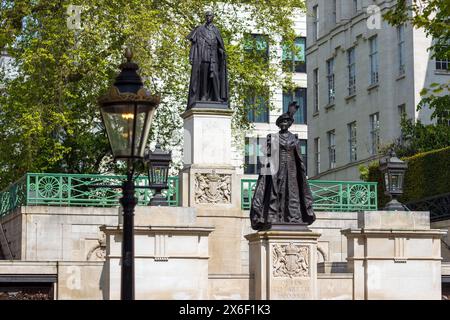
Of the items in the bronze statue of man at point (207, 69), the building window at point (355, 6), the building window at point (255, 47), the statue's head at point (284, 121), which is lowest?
the statue's head at point (284, 121)

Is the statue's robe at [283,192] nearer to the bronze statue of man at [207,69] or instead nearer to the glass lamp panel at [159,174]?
the bronze statue of man at [207,69]

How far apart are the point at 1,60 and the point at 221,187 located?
18.3 meters

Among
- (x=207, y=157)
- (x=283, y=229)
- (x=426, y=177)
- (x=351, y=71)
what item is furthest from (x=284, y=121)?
(x=351, y=71)

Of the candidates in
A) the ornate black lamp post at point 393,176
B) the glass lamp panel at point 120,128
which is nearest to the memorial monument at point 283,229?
the ornate black lamp post at point 393,176

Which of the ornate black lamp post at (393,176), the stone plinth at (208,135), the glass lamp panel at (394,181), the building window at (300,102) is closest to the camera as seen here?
the ornate black lamp post at (393,176)

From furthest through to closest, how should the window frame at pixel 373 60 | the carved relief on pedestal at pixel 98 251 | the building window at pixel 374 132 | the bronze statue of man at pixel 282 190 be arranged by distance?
the window frame at pixel 373 60 < the building window at pixel 374 132 < the carved relief on pedestal at pixel 98 251 < the bronze statue of man at pixel 282 190

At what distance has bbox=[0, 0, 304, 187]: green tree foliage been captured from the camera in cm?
3897

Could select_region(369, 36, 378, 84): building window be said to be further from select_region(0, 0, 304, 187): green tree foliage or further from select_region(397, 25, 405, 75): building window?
select_region(0, 0, 304, 187): green tree foliage

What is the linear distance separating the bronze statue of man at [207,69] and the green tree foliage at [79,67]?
10989 mm

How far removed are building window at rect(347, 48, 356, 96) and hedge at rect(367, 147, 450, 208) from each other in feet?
63.4

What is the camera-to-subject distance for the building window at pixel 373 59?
2350 inches

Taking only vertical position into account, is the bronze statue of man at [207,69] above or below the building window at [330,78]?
below

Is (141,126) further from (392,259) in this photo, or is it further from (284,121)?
(392,259)
